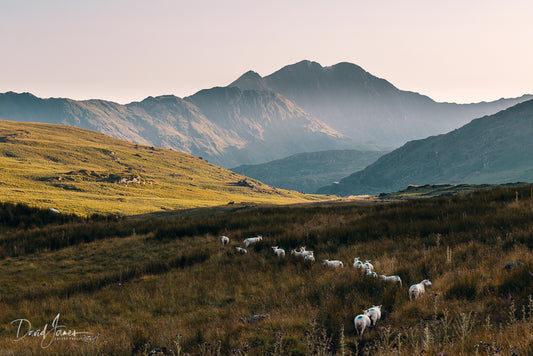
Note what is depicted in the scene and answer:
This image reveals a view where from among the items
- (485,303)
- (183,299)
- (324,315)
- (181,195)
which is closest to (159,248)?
(183,299)

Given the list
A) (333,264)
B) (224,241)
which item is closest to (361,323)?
(333,264)

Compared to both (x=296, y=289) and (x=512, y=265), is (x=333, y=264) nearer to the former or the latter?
(x=296, y=289)

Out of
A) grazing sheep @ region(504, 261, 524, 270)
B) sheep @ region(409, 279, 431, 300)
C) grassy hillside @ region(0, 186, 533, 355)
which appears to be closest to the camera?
grassy hillside @ region(0, 186, 533, 355)

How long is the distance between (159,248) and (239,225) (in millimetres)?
5265

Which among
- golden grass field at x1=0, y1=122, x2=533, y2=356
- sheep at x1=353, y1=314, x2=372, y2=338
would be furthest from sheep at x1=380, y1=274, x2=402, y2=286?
sheep at x1=353, y1=314, x2=372, y2=338

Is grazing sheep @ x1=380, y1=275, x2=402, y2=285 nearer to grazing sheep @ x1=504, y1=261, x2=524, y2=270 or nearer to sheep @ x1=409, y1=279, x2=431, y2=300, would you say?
sheep @ x1=409, y1=279, x2=431, y2=300

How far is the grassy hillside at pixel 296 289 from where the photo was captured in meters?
6.25

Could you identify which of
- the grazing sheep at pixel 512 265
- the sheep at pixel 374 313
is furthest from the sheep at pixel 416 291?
the grazing sheep at pixel 512 265

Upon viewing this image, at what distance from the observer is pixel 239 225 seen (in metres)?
20.9

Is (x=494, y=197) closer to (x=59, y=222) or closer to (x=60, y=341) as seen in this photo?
(x=60, y=341)

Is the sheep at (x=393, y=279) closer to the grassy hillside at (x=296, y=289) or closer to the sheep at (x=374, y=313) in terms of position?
the grassy hillside at (x=296, y=289)

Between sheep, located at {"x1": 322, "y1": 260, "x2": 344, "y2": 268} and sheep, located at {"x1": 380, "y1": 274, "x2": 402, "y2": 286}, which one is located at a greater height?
sheep, located at {"x1": 380, "y1": 274, "x2": 402, "y2": 286}

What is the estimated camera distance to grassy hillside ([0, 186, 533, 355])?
625 cm

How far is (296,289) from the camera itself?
30.0 feet
